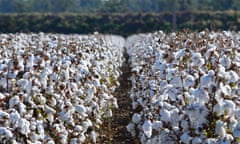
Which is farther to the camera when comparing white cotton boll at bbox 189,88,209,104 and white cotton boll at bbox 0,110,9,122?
white cotton boll at bbox 0,110,9,122

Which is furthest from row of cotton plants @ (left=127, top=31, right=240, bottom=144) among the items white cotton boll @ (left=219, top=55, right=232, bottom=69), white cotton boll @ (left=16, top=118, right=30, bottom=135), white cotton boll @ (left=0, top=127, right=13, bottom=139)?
white cotton boll @ (left=0, top=127, right=13, bottom=139)

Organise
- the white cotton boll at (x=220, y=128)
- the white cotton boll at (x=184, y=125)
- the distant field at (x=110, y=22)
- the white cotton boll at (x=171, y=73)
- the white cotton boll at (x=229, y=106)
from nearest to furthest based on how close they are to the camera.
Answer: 1. the white cotton boll at (x=229, y=106)
2. the white cotton boll at (x=220, y=128)
3. the white cotton boll at (x=184, y=125)
4. the white cotton boll at (x=171, y=73)
5. the distant field at (x=110, y=22)

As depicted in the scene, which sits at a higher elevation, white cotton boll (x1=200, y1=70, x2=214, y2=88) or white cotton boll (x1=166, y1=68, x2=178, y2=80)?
white cotton boll (x1=166, y1=68, x2=178, y2=80)

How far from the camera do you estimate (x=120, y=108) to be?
9.38 metres

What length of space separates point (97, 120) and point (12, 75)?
1.52m

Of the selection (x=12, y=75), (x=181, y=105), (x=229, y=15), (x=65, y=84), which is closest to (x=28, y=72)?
(x=12, y=75)

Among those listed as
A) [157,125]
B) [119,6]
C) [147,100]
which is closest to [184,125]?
[157,125]

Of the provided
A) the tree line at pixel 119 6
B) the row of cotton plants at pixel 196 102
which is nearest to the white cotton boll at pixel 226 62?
the row of cotton plants at pixel 196 102

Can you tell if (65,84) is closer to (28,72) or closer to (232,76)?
(28,72)

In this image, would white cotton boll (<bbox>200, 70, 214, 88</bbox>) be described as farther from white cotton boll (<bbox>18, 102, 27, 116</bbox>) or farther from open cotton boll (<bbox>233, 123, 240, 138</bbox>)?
white cotton boll (<bbox>18, 102, 27, 116</bbox>)

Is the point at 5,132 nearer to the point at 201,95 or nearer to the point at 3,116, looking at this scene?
the point at 3,116

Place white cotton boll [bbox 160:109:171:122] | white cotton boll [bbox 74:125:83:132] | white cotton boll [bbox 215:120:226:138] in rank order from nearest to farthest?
white cotton boll [bbox 215:120:226:138] < white cotton boll [bbox 160:109:171:122] < white cotton boll [bbox 74:125:83:132]

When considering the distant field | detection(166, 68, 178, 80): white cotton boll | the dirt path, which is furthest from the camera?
the distant field

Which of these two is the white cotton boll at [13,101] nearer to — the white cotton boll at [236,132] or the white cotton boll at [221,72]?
the white cotton boll at [221,72]
